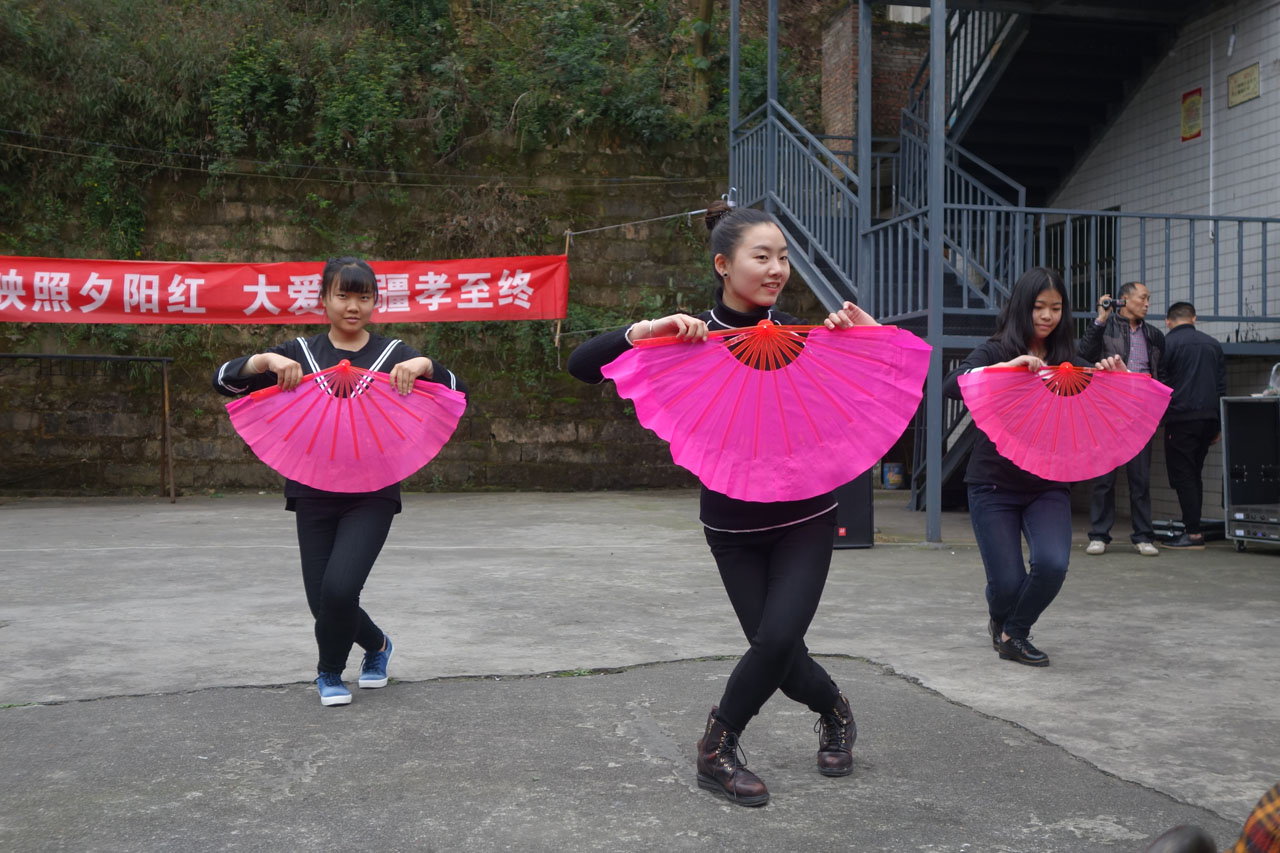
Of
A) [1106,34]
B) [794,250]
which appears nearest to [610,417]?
[794,250]

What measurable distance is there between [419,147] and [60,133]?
389cm

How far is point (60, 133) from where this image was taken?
12797 mm

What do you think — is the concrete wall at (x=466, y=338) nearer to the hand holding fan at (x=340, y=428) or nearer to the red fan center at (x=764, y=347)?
the hand holding fan at (x=340, y=428)

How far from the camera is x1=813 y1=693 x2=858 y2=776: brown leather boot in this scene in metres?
3.35

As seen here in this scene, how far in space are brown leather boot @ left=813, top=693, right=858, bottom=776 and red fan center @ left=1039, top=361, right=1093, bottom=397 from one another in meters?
1.93

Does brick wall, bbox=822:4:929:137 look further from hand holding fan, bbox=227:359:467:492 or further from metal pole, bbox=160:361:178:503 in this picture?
hand holding fan, bbox=227:359:467:492

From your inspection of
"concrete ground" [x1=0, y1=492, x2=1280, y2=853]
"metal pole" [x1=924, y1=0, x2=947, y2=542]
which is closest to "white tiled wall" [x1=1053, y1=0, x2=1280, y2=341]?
"metal pole" [x1=924, y1=0, x2=947, y2=542]

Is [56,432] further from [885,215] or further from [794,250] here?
[885,215]

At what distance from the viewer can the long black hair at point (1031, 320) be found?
4719mm

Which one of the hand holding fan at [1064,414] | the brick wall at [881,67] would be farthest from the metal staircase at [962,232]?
the hand holding fan at [1064,414]

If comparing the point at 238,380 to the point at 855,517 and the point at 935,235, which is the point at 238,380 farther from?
the point at 935,235

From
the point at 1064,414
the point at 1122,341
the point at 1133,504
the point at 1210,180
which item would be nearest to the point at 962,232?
the point at 1210,180

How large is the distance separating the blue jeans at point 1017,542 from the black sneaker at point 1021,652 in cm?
3

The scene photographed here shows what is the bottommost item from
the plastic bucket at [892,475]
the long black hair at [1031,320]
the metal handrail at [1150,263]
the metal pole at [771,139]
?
the plastic bucket at [892,475]
